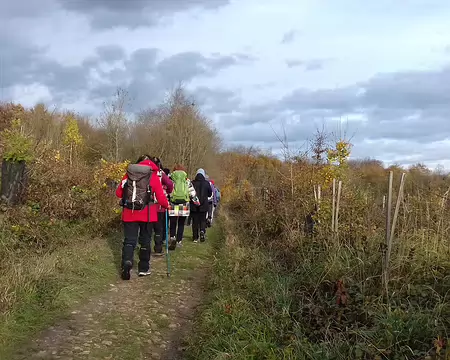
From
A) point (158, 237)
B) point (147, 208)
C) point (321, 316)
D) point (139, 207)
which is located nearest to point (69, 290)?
point (139, 207)

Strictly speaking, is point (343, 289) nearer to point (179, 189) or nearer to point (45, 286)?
point (45, 286)

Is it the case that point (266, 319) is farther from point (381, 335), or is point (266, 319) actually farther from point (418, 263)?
point (418, 263)

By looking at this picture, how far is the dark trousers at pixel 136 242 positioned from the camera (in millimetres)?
7973

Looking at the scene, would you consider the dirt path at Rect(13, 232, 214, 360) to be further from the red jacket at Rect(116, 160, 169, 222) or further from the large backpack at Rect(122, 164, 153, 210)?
the large backpack at Rect(122, 164, 153, 210)

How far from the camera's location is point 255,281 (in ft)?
23.5

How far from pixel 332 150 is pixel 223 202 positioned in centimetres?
2242

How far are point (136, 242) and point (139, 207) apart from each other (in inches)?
25.9

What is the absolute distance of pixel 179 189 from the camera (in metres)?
11.5

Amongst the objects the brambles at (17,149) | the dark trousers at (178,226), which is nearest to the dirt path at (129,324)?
the dark trousers at (178,226)

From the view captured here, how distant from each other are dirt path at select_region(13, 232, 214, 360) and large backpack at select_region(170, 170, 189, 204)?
324 cm

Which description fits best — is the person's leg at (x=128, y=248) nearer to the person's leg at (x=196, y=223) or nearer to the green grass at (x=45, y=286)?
the green grass at (x=45, y=286)

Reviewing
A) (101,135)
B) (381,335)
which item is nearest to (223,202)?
(101,135)

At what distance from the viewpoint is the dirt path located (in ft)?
16.5

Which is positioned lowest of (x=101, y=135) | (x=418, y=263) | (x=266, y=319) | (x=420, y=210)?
(x=266, y=319)
